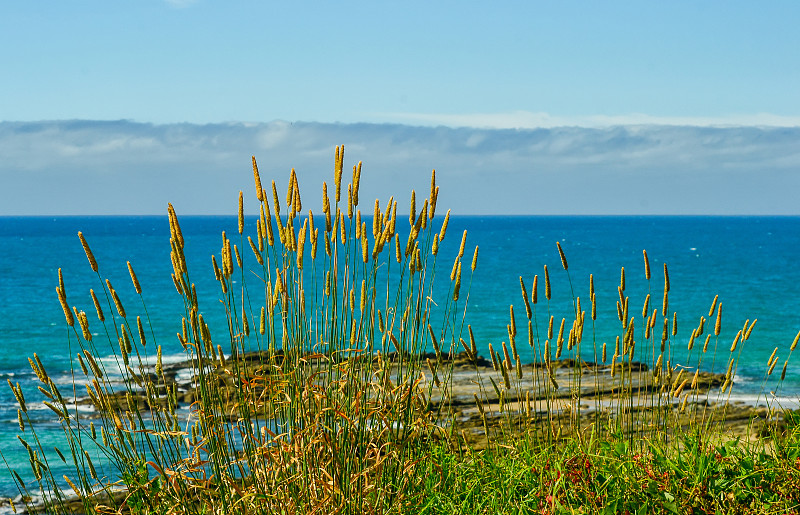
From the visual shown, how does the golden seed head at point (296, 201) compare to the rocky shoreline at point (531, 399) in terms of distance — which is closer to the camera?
the golden seed head at point (296, 201)

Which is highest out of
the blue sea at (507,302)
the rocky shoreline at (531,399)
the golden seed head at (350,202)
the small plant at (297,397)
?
the golden seed head at (350,202)

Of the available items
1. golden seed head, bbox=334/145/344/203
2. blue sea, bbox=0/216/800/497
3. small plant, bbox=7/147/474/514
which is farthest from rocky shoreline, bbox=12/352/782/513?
golden seed head, bbox=334/145/344/203

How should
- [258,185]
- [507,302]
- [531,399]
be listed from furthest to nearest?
[507,302]
[531,399]
[258,185]

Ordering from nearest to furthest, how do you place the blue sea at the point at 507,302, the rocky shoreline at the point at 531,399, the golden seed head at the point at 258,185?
the golden seed head at the point at 258,185 → the rocky shoreline at the point at 531,399 → the blue sea at the point at 507,302

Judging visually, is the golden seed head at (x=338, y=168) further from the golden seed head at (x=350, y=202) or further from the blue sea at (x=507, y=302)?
the blue sea at (x=507, y=302)

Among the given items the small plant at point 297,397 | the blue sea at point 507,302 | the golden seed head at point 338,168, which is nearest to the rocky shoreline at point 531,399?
the small plant at point 297,397

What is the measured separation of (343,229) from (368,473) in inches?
38.5

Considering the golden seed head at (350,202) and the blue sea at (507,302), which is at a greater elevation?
the golden seed head at (350,202)

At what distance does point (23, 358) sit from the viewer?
17578 millimetres

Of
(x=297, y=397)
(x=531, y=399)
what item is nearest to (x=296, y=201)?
(x=297, y=397)

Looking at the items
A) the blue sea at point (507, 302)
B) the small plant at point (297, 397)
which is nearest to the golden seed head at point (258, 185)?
the small plant at point (297, 397)

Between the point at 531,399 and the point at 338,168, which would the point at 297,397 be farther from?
the point at 531,399

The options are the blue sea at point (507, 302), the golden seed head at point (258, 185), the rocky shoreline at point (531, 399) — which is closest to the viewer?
the golden seed head at point (258, 185)

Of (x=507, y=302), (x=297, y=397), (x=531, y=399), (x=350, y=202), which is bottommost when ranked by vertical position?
(x=507, y=302)
